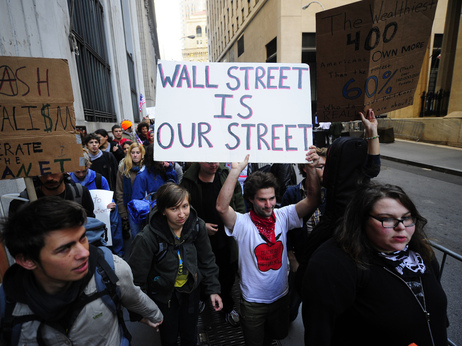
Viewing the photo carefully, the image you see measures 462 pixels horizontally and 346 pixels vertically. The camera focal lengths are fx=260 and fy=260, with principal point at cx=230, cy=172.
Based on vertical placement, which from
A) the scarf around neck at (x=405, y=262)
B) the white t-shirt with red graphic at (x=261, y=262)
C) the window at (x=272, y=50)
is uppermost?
the window at (x=272, y=50)

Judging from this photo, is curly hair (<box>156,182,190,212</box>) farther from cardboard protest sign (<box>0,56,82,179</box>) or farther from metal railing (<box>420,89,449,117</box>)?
metal railing (<box>420,89,449,117</box>)

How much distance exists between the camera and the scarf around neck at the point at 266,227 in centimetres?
205

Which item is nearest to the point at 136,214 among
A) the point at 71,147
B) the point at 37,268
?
the point at 71,147

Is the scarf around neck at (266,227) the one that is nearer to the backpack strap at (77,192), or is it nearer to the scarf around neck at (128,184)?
the backpack strap at (77,192)

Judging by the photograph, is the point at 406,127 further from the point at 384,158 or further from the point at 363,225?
the point at 363,225

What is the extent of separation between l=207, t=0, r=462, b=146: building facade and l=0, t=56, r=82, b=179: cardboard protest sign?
15.1 m

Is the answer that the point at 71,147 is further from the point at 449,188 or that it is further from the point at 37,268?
the point at 449,188

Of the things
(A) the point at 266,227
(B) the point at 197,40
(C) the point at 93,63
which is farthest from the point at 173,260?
(B) the point at 197,40

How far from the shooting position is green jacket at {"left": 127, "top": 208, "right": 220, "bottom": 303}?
1.91m

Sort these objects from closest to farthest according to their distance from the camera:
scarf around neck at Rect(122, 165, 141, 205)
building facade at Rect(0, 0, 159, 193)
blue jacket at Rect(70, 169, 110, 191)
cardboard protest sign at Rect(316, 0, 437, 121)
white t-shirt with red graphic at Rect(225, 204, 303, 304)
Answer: cardboard protest sign at Rect(316, 0, 437, 121) < white t-shirt with red graphic at Rect(225, 204, 303, 304) < blue jacket at Rect(70, 169, 110, 191) < building facade at Rect(0, 0, 159, 193) < scarf around neck at Rect(122, 165, 141, 205)

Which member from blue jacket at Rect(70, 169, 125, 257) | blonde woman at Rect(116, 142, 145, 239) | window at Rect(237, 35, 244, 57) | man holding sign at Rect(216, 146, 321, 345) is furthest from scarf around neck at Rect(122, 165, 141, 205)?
window at Rect(237, 35, 244, 57)

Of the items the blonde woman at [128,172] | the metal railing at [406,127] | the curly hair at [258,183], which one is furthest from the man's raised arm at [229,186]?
the metal railing at [406,127]

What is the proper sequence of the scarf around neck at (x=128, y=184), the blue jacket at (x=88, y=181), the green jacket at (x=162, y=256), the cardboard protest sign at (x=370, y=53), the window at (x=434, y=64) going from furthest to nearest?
1. the window at (x=434, y=64)
2. the scarf around neck at (x=128, y=184)
3. the blue jacket at (x=88, y=181)
4. the green jacket at (x=162, y=256)
5. the cardboard protest sign at (x=370, y=53)

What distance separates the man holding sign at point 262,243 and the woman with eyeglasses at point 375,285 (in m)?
0.62
